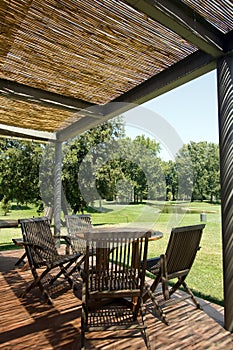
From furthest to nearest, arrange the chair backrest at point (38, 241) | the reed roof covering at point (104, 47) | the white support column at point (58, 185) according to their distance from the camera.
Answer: the white support column at point (58, 185) → the chair backrest at point (38, 241) → the reed roof covering at point (104, 47)

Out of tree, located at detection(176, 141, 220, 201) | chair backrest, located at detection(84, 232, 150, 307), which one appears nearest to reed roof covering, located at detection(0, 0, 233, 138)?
chair backrest, located at detection(84, 232, 150, 307)

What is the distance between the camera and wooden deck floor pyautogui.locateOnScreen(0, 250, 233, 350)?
6.74 ft

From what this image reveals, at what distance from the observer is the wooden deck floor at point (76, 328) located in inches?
80.9

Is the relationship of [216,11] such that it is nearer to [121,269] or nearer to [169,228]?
[121,269]

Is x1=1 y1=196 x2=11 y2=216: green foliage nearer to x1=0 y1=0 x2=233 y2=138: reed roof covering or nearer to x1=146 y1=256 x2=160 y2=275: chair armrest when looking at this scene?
x1=0 y1=0 x2=233 y2=138: reed roof covering

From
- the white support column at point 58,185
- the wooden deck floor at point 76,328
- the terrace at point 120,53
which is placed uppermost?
the terrace at point 120,53

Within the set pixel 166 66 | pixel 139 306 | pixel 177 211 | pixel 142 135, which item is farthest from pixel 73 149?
pixel 139 306

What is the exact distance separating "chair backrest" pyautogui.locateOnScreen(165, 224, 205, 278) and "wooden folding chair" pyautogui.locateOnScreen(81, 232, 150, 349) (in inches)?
15.3

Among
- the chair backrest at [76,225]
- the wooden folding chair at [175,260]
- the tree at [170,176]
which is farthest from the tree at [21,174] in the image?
the wooden folding chair at [175,260]

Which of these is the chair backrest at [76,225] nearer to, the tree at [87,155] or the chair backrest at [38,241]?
the chair backrest at [38,241]

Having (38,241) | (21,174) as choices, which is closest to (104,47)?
(38,241)

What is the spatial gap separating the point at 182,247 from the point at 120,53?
2112mm

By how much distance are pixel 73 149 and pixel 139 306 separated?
4.74 m

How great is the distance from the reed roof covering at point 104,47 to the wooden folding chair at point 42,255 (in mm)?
1777
